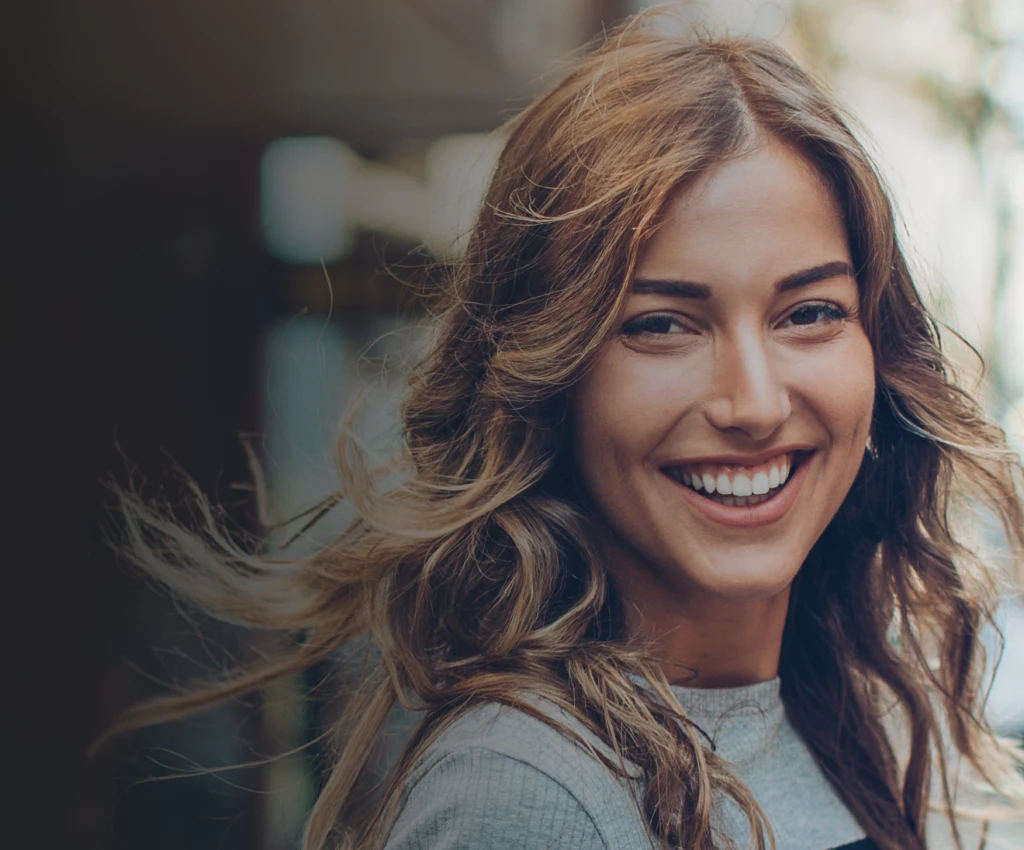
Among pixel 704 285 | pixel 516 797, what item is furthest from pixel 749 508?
pixel 516 797

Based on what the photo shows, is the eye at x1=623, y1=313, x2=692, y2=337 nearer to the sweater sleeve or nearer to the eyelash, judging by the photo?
the eyelash

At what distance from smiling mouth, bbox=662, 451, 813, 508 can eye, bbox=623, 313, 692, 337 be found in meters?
0.14

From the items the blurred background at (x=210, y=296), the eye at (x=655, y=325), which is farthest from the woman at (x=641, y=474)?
the blurred background at (x=210, y=296)

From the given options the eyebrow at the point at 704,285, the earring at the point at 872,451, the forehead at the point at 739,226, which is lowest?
the earring at the point at 872,451

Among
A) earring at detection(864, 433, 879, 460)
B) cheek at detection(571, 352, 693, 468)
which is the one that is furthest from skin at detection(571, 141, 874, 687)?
earring at detection(864, 433, 879, 460)

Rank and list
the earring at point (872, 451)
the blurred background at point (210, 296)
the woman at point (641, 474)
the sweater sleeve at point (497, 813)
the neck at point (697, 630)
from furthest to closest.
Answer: the blurred background at point (210, 296)
the earring at point (872, 451)
the neck at point (697, 630)
the woman at point (641, 474)
the sweater sleeve at point (497, 813)

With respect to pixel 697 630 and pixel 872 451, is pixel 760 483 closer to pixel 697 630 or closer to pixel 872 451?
pixel 697 630

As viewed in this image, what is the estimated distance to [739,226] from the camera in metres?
1.07

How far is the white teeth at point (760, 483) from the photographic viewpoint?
110 centimetres

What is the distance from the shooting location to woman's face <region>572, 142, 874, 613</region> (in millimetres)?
1069

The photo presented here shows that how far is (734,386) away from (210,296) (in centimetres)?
105

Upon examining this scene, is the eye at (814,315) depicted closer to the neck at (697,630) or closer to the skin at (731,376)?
the skin at (731,376)

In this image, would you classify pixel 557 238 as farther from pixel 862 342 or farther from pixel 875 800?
pixel 875 800

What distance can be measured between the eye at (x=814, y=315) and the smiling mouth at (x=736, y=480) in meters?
0.14
